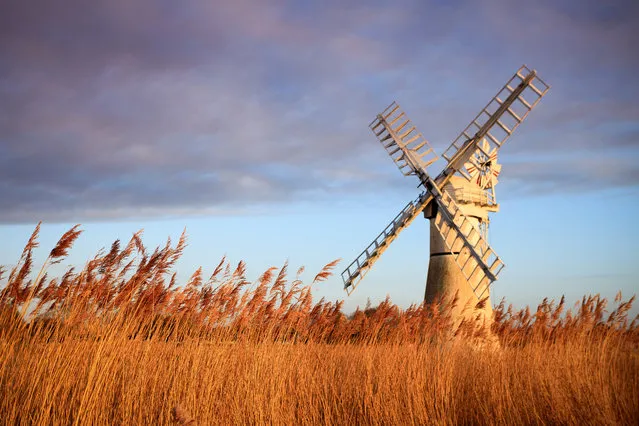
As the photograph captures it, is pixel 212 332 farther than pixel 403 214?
No

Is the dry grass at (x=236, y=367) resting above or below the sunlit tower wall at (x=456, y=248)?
below

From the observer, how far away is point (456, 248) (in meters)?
16.8

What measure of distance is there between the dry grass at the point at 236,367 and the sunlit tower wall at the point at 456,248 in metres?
9.41

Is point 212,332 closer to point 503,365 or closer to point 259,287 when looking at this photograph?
point 259,287

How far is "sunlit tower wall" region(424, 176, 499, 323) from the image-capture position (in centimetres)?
1677

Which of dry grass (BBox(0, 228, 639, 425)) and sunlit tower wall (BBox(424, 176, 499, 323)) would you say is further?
sunlit tower wall (BBox(424, 176, 499, 323))

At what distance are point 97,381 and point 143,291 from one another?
1065 mm

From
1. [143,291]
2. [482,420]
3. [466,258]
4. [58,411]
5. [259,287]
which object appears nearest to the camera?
[58,411]

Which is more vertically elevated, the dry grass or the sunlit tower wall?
the sunlit tower wall

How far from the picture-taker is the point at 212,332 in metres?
5.96

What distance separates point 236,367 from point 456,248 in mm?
12211

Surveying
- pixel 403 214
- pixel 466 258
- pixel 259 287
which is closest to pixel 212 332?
pixel 259 287

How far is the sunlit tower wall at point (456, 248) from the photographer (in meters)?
16.8

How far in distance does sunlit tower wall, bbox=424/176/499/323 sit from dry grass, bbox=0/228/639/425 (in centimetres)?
941
